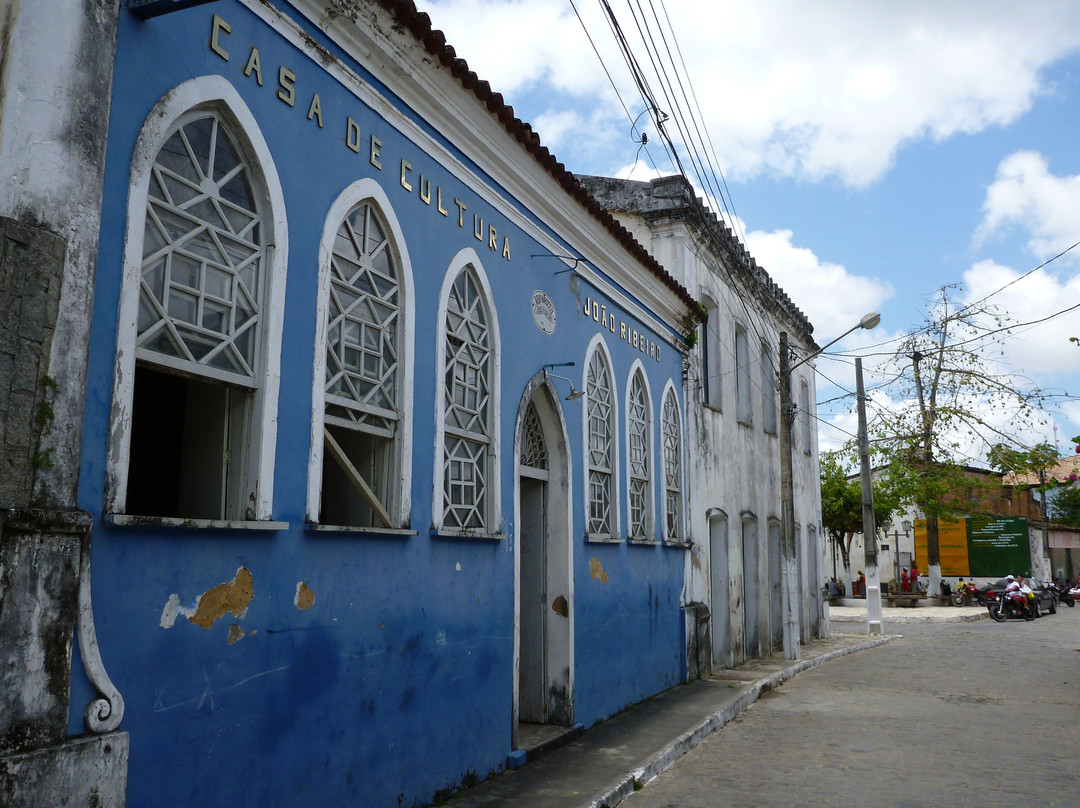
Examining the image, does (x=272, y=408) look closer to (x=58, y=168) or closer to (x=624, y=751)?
(x=58, y=168)

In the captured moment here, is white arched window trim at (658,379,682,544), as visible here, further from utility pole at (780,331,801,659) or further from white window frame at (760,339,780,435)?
white window frame at (760,339,780,435)

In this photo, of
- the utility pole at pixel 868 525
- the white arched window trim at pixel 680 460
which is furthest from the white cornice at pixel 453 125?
the utility pole at pixel 868 525

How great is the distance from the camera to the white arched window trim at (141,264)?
358 centimetres

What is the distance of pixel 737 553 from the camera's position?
→ 14.1 meters

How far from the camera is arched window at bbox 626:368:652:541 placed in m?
10.1

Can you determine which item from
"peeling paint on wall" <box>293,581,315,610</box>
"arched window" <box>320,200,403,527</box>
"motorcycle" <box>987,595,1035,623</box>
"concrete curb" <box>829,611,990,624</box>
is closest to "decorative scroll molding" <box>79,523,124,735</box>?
"peeling paint on wall" <box>293,581,315,610</box>

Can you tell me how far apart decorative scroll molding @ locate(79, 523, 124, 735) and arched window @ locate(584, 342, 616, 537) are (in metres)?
5.76

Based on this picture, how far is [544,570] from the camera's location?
8.34m

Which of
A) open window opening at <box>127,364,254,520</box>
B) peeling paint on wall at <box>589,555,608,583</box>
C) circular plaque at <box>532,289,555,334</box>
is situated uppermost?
circular plaque at <box>532,289,555,334</box>

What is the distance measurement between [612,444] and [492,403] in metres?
2.97

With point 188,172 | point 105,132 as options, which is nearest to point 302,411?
point 188,172

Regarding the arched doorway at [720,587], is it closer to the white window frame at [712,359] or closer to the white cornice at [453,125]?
the white window frame at [712,359]

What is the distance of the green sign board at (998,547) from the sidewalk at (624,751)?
88.6 ft

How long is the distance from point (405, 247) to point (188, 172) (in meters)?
1.77
